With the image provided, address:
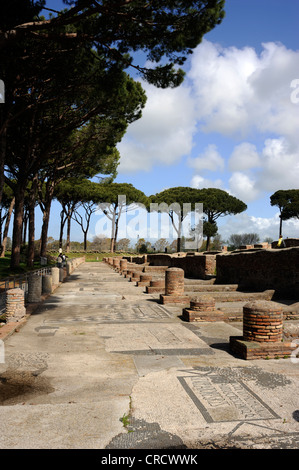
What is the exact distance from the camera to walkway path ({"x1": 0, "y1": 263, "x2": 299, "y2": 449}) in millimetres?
3250

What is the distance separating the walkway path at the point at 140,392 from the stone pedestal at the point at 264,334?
0.21 m

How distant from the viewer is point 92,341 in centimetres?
672

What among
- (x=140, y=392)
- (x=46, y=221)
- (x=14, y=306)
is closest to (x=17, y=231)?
(x=46, y=221)

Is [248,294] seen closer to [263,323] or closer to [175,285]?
[175,285]

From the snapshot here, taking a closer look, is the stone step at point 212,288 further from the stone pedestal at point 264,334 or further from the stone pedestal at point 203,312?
the stone pedestal at point 264,334

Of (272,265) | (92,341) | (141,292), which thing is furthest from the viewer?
(141,292)

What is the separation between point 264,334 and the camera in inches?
229

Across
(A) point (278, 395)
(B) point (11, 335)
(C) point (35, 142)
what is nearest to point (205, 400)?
(A) point (278, 395)

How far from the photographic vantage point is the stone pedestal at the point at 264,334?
567 centimetres

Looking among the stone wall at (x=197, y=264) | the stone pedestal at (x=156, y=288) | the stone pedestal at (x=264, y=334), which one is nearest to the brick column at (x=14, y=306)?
the stone pedestal at (x=264, y=334)

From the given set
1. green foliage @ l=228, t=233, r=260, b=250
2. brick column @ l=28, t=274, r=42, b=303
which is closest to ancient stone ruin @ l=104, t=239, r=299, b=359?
brick column @ l=28, t=274, r=42, b=303

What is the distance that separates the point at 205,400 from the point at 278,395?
2.97ft

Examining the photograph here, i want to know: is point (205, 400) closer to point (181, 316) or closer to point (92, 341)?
point (92, 341)

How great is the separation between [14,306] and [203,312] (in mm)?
4427
